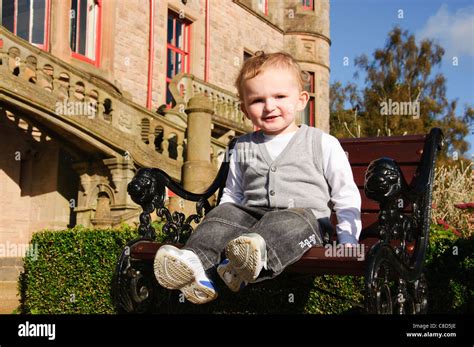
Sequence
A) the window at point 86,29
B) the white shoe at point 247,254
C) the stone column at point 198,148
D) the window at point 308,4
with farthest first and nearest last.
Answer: the window at point 308,4 < the window at point 86,29 < the stone column at point 198,148 < the white shoe at point 247,254

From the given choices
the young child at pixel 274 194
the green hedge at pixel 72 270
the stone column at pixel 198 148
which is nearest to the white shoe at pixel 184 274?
the young child at pixel 274 194

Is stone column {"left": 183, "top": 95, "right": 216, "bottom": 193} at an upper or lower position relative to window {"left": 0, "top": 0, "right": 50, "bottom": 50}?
lower

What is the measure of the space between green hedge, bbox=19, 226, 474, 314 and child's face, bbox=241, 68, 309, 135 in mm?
915

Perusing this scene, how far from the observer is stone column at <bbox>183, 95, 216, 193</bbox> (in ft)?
31.5

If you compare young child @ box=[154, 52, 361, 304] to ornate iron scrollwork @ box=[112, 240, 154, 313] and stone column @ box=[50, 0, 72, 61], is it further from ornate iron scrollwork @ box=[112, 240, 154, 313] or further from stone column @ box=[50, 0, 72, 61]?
stone column @ box=[50, 0, 72, 61]

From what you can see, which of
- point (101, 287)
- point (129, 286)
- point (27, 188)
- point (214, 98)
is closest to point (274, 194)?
point (129, 286)

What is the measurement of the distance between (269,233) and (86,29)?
11.0 metres

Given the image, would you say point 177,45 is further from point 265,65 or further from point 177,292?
point 265,65

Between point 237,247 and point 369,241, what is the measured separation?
4.14 ft

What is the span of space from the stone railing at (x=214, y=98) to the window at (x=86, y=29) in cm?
207

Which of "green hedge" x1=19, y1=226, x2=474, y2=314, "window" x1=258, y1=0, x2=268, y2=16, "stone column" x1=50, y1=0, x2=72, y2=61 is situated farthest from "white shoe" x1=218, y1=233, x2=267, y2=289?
"window" x1=258, y1=0, x2=268, y2=16

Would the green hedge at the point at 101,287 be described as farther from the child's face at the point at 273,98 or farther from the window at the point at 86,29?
the window at the point at 86,29

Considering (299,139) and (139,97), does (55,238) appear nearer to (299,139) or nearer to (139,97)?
(299,139)

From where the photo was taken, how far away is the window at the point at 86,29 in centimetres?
1262
